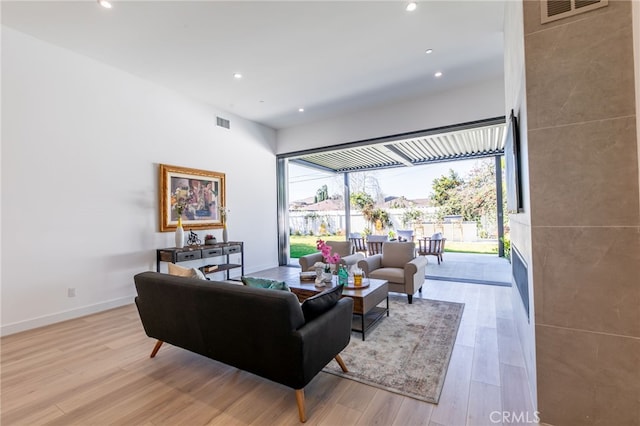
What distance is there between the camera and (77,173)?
363 centimetres

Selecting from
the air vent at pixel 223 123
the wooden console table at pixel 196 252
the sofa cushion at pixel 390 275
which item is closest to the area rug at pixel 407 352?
the sofa cushion at pixel 390 275

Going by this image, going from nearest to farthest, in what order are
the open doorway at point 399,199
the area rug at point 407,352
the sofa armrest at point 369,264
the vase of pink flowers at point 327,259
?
the area rug at point 407,352, the vase of pink flowers at point 327,259, the sofa armrest at point 369,264, the open doorway at point 399,199

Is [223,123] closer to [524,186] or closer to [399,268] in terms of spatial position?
[399,268]

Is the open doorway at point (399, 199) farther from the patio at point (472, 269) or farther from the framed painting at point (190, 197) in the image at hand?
the framed painting at point (190, 197)

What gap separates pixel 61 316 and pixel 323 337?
361cm

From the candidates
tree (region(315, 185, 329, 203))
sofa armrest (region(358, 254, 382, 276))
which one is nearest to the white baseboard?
sofa armrest (region(358, 254, 382, 276))

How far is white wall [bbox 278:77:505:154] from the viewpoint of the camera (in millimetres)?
4500

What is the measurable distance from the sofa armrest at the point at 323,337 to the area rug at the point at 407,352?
1.10 feet

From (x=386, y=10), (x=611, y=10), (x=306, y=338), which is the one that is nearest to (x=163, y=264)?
(x=306, y=338)

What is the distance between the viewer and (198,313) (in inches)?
80.5

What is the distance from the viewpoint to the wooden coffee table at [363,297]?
2.85 m

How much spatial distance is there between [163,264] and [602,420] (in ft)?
16.8

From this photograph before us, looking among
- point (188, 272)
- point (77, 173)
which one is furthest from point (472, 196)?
point (77, 173)

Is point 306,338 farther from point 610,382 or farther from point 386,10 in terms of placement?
point 386,10
